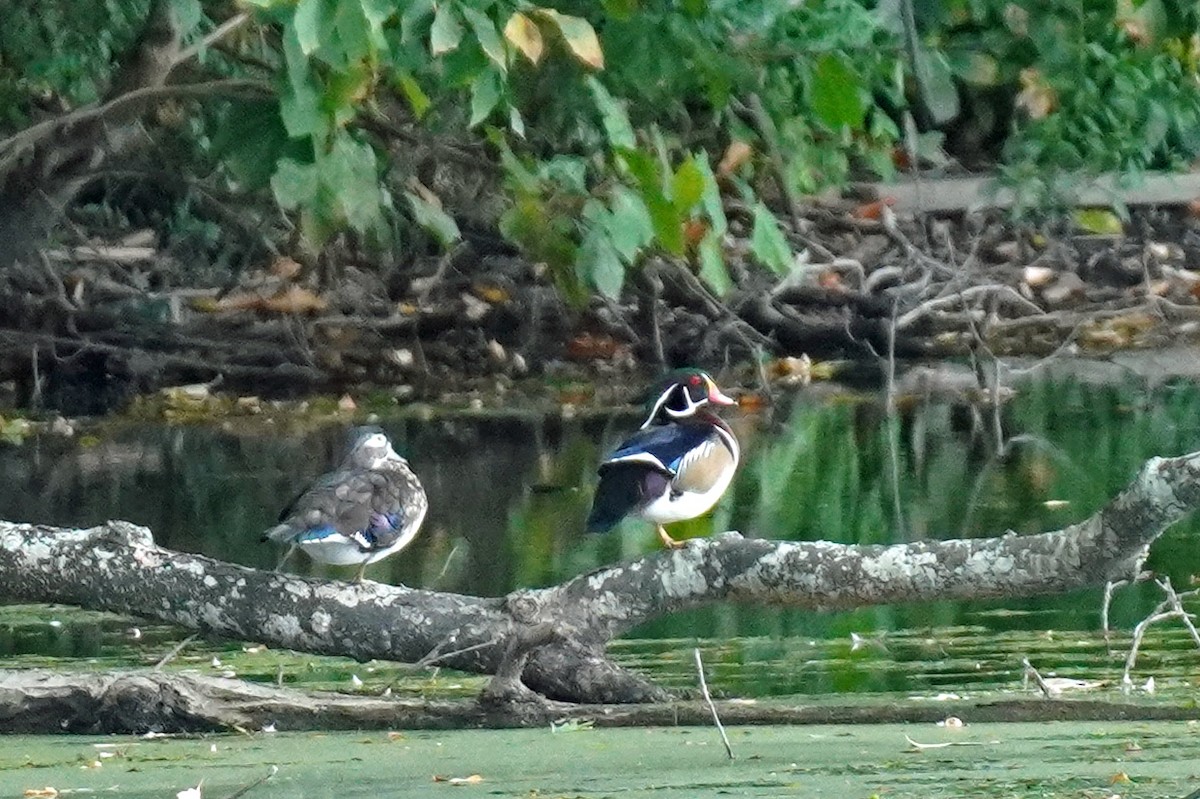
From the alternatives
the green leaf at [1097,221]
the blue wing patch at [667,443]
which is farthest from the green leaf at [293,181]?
the green leaf at [1097,221]

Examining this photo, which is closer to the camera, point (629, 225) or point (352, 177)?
point (629, 225)

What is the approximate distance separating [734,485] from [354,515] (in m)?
3.63

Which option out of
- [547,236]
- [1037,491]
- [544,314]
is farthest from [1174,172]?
[547,236]

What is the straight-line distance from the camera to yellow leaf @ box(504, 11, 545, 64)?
5488mm

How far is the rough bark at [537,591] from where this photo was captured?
16.2 ft

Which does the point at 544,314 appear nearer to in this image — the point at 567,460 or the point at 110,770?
the point at 567,460

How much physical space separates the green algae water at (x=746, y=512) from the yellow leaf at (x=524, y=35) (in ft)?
4.40

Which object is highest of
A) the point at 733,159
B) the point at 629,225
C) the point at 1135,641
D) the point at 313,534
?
the point at 733,159

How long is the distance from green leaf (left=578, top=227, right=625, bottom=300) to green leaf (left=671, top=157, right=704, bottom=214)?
197 mm

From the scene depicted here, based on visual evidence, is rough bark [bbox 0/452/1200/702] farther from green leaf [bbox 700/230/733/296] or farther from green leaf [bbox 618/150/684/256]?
green leaf [bbox 700/230/733/296]

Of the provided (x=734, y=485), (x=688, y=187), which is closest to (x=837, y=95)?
(x=688, y=187)

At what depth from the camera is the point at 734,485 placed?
9695 mm

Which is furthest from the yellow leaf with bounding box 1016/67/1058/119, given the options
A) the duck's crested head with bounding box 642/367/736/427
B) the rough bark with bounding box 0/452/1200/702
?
the rough bark with bounding box 0/452/1200/702

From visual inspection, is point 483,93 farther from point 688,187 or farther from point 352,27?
point 688,187
